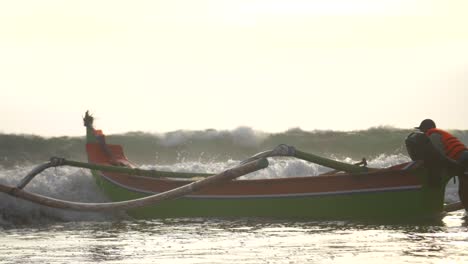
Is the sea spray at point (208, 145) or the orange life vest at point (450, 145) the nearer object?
the orange life vest at point (450, 145)

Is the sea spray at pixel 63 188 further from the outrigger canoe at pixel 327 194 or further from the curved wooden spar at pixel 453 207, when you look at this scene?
the curved wooden spar at pixel 453 207

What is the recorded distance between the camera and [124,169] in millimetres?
15938

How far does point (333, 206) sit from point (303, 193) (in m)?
0.52

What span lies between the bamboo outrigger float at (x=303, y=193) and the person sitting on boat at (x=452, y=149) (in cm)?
21

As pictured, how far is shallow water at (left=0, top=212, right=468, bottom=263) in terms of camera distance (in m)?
10.1

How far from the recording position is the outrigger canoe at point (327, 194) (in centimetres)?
1420

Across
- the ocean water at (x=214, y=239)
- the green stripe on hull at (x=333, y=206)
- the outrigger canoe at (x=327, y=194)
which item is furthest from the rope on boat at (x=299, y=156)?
the ocean water at (x=214, y=239)

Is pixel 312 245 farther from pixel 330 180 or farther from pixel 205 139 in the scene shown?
pixel 205 139

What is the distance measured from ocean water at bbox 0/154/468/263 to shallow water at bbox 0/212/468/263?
10 millimetres

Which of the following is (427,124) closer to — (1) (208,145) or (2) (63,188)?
(2) (63,188)

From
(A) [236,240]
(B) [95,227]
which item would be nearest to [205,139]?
(B) [95,227]

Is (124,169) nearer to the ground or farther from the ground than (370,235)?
farther from the ground

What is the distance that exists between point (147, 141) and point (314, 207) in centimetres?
2027

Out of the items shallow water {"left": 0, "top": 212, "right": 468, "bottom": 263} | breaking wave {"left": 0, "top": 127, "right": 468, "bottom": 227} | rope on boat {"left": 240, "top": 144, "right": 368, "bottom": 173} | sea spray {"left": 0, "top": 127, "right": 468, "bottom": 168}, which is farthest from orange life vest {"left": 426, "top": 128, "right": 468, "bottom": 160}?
sea spray {"left": 0, "top": 127, "right": 468, "bottom": 168}
